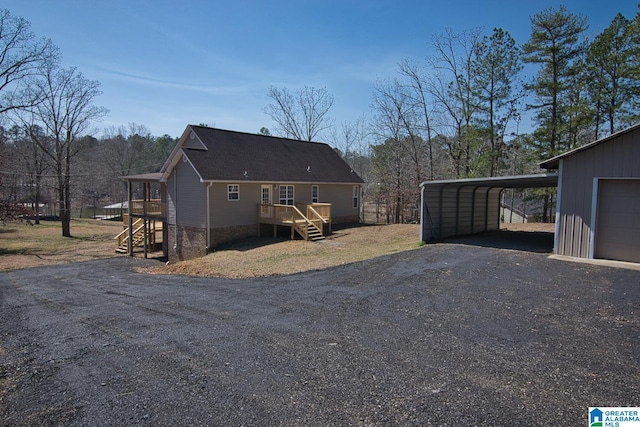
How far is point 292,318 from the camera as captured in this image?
6957 millimetres

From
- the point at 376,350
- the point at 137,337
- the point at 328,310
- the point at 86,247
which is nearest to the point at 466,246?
the point at 328,310

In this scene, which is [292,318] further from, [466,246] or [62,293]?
[466,246]

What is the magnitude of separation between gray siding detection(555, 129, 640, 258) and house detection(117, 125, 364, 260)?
11.0m

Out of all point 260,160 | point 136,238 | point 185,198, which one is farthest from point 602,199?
point 136,238

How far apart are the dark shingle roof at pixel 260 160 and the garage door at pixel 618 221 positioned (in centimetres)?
1488

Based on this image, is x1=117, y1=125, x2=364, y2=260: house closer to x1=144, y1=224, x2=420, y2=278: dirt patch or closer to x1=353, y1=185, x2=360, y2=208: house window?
x1=144, y1=224, x2=420, y2=278: dirt patch

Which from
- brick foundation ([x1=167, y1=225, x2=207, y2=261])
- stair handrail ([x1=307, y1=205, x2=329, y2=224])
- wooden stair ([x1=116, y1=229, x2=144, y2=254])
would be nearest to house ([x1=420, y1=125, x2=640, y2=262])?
stair handrail ([x1=307, y1=205, x2=329, y2=224])

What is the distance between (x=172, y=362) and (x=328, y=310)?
10.3ft

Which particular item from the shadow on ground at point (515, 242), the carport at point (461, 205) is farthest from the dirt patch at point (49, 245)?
the shadow on ground at point (515, 242)

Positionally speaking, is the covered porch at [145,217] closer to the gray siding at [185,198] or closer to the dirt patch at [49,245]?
the gray siding at [185,198]

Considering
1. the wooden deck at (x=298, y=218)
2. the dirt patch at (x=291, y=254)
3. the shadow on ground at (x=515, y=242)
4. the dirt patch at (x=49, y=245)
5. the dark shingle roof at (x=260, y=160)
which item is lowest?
the dirt patch at (x=49, y=245)

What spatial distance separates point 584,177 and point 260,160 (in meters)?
15.9

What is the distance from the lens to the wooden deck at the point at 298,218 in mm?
19281

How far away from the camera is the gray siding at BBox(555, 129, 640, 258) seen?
10117 mm
